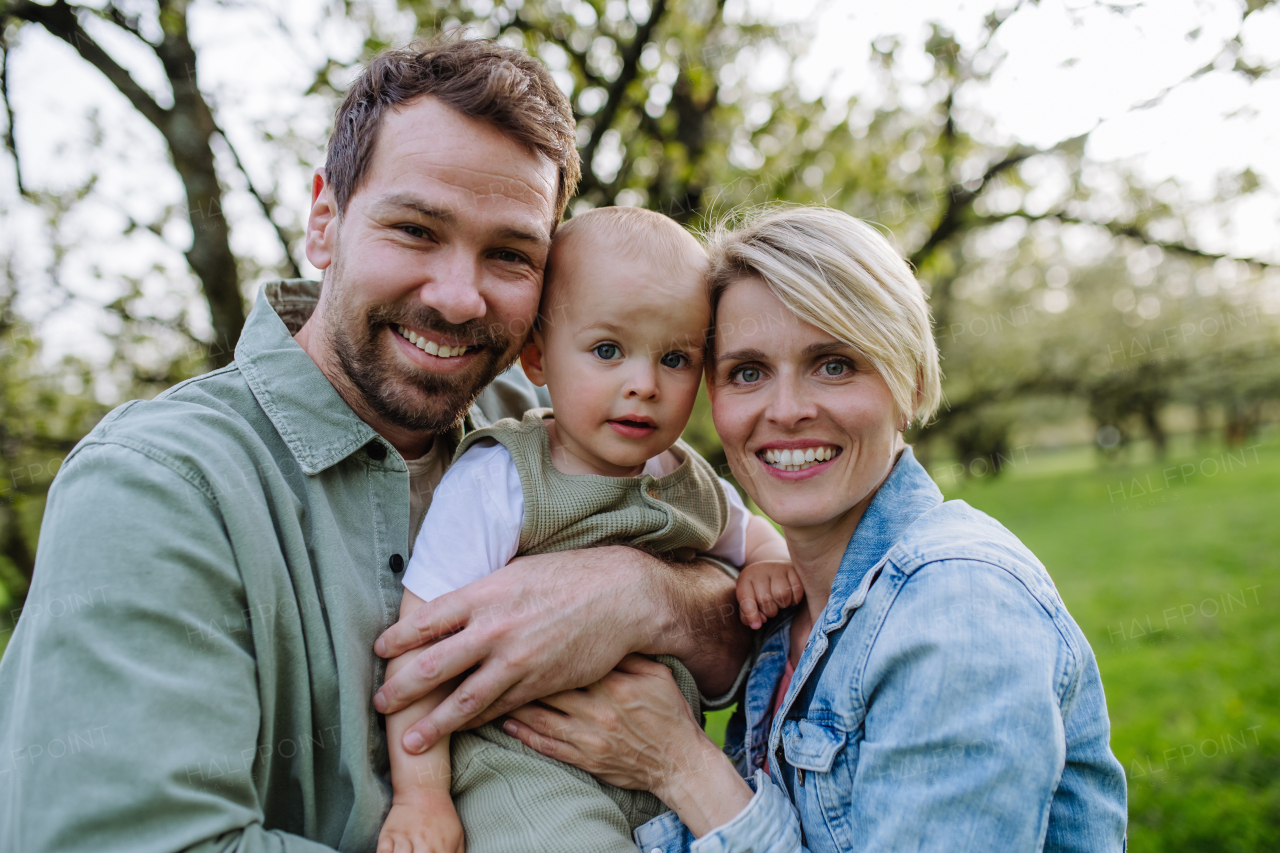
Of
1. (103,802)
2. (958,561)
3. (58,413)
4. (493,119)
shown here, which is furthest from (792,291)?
(58,413)

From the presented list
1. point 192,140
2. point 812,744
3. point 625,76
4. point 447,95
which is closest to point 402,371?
point 447,95

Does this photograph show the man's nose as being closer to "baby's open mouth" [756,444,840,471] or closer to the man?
the man

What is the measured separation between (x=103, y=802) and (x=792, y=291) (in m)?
1.86

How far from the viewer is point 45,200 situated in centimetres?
518

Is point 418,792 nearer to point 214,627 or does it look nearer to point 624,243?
point 214,627

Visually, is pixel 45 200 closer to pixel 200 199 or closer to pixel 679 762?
pixel 200 199

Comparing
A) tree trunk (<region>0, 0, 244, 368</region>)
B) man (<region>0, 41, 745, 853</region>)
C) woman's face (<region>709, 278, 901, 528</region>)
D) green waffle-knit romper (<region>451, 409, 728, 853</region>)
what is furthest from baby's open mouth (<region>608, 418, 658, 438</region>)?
tree trunk (<region>0, 0, 244, 368</region>)

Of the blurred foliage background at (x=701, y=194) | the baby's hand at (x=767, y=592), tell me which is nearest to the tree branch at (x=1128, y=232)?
the blurred foliage background at (x=701, y=194)

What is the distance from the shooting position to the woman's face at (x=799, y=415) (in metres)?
2.10

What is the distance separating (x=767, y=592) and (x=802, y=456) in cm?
55

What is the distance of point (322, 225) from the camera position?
2488 mm

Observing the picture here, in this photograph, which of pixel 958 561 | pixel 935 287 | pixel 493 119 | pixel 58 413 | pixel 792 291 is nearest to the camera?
pixel 958 561

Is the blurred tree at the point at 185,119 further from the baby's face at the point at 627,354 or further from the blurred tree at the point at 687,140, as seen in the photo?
the baby's face at the point at 627,354

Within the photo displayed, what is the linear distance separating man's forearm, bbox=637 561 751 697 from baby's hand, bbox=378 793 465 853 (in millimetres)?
667
